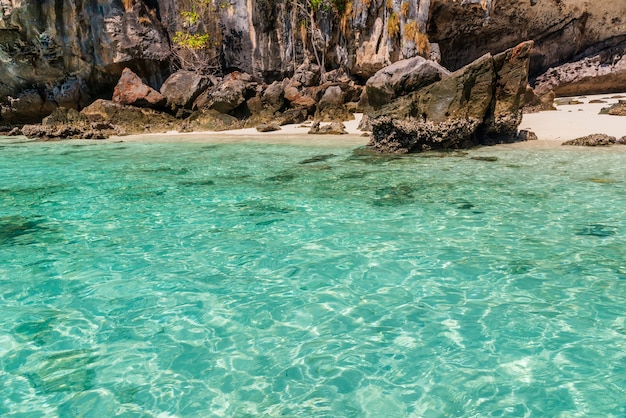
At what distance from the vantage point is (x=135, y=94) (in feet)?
87.9

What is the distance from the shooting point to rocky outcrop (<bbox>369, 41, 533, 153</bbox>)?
44.5 feet

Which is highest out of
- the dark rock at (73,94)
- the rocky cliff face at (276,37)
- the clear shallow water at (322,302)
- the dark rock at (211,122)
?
the rocky cliff face at (276,37)

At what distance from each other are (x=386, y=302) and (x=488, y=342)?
3.44 feet

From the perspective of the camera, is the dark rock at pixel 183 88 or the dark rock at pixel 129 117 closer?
the dark rock at pixel 129 117

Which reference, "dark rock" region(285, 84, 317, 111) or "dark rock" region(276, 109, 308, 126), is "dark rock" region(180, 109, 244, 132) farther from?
"dark rock" region(285, 84, 317, 111)

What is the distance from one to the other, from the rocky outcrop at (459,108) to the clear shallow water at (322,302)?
4906 millimetres

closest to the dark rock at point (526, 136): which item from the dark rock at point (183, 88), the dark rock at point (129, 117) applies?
the dark rock at point (129, 117)

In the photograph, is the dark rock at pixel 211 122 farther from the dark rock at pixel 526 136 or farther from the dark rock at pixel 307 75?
the dark rock at pixel 526 136

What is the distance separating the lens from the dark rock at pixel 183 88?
26594 millimetres

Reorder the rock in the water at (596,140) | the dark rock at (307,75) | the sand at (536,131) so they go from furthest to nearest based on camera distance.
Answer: the dark rock at (307,75)
the sand at (536,131)
the rock in the water at (596,140)

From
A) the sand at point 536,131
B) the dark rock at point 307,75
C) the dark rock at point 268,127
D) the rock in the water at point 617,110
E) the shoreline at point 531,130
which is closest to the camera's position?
the shoreline at point 531,130

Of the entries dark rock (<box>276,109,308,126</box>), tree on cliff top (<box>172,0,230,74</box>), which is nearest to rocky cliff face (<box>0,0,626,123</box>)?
tree on cliff top (<box>172,0,230,74</box>)

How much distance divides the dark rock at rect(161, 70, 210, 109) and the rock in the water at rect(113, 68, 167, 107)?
587 millimetres

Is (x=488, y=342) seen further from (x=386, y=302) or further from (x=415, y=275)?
(x=415, y=275)
